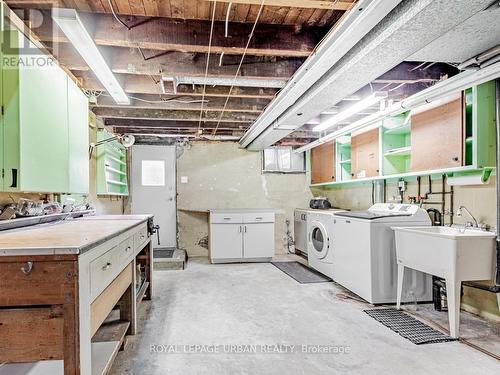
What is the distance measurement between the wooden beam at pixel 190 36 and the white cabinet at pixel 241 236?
3224mm

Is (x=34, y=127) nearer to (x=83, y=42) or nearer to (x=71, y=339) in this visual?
(x=83, y=42)

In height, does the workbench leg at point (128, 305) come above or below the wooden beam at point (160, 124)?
below

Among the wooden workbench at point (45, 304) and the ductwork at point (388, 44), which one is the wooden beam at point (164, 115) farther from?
the wooden workbench at point (45, 304)

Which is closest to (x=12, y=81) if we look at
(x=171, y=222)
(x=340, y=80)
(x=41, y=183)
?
(x=41, y=183)

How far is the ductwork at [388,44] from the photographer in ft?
4.81

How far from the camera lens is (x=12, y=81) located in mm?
1731

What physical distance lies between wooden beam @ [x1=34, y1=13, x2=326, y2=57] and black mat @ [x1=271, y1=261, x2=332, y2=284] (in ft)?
9.37

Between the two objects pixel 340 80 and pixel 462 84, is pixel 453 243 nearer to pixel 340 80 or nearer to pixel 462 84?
pixel 462 84

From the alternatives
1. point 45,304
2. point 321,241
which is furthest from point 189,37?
point 321,241

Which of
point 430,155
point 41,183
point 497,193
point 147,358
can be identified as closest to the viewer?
point 41,183

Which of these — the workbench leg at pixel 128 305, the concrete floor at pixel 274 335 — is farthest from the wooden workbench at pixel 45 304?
the workbench leg at pixel 128 305

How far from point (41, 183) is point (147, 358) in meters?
1.37

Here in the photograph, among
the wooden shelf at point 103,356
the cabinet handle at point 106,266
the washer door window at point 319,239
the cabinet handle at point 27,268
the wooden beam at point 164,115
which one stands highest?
the wooden beam at point 164,115

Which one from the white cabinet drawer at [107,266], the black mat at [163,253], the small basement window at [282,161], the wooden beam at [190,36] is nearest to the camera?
the white cabinet drawer at [107,266]
